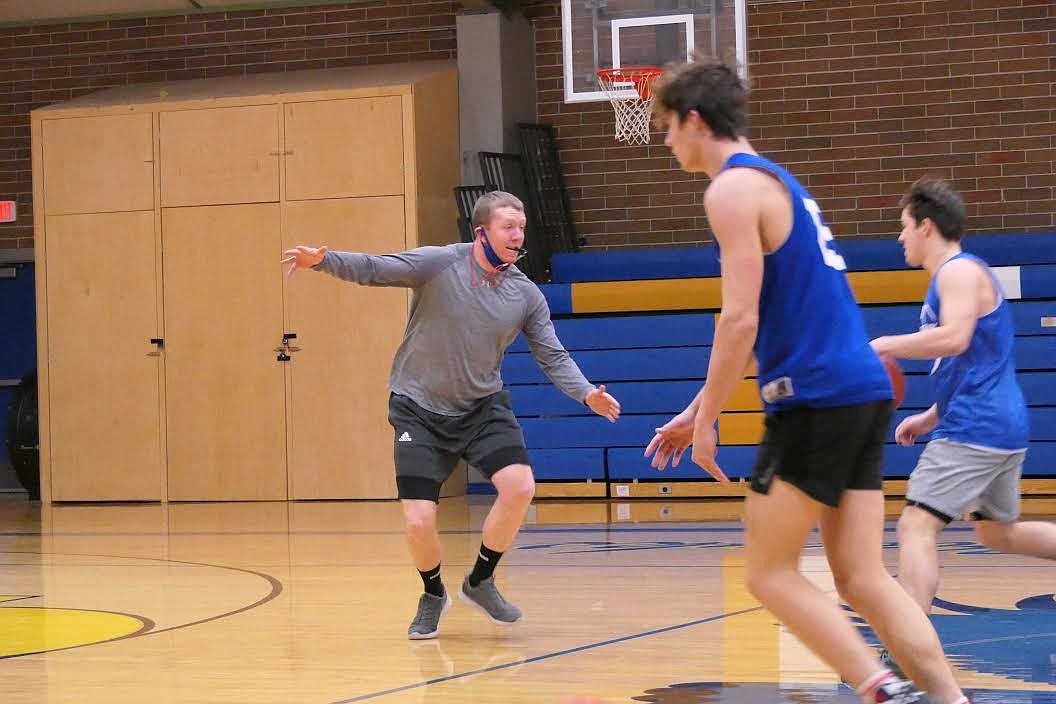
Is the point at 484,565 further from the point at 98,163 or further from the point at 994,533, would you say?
the point at 98,163

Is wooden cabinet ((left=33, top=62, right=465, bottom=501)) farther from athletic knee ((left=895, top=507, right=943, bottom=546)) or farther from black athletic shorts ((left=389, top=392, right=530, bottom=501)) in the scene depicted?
athletic knee ((left=895, top=507, right=943, bottom=546))

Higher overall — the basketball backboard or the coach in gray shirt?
the basketball backboard

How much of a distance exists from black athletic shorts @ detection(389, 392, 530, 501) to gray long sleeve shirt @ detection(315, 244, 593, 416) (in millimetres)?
42

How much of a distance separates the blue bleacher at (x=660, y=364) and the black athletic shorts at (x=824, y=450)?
7262 mm

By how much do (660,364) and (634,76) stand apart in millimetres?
2265

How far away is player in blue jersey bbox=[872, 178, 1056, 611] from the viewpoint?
14.6ft

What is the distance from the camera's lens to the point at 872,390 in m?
3.29

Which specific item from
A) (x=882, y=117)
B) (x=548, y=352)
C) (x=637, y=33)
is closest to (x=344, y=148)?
(x=637, y=33)

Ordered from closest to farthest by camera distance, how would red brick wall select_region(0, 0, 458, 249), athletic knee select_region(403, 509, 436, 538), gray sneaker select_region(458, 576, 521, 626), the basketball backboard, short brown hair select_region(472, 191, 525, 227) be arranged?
athletic knee select_region(403, 509, 436, 538) < short brown hair select_region(472, 191, 525, 227) < gray sneaker select_region(458, 576, 521, 626) < the basketball backboard < red brick wall select_region(0, 0, 458, 249)

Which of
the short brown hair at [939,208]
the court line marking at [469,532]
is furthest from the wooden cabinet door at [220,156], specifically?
the short brown hair at [939,208]

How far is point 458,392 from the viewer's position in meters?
5.48

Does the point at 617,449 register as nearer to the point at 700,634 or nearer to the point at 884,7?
the point at 884,7

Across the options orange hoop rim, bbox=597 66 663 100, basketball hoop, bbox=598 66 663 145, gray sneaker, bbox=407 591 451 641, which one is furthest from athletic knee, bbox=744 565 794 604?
orange hoop rim, bbox=597 66 663 100

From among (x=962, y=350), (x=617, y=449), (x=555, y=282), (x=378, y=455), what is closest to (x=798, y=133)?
(x=555, y=282)
